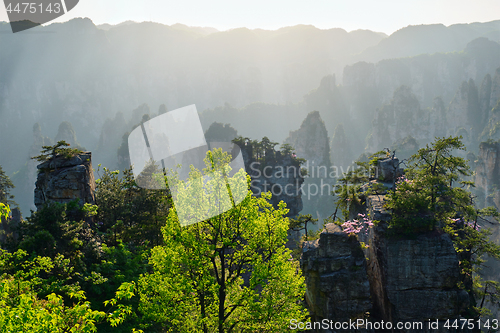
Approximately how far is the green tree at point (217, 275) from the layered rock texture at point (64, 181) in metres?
9.23

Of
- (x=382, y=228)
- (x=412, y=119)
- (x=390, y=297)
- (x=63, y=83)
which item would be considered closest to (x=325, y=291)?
(x=390, y=297)

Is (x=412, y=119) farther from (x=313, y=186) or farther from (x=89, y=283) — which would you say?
(x=89, y=283)

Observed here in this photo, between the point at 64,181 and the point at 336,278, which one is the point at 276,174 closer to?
the point at 336,278

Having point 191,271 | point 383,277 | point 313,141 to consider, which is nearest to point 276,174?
point 383,277

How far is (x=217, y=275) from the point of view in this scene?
34.2ft

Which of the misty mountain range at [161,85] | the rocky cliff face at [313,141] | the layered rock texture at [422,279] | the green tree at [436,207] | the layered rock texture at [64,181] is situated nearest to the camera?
the layered rock texture at [422,279]

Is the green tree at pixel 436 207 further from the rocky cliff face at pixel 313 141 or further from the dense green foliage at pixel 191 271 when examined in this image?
the rocky cliff face at pixel 313 141

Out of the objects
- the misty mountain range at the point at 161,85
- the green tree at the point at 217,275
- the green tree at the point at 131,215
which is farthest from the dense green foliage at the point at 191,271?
the misty mountain range at the point at 161,85

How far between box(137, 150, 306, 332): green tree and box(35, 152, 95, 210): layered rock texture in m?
9.23

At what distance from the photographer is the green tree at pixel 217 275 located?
9820 millimetres

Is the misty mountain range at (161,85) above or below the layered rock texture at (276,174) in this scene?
above

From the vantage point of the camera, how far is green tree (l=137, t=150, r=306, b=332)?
982 cm

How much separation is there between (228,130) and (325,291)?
6355 cm

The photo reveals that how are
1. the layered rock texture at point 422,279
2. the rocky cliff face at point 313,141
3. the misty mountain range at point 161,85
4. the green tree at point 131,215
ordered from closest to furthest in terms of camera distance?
the layered rock texture at point 422,279 < the green tree at point 131,215 < the rocky cliff face at point 313,141 < the misty mountain range at point 161,85
